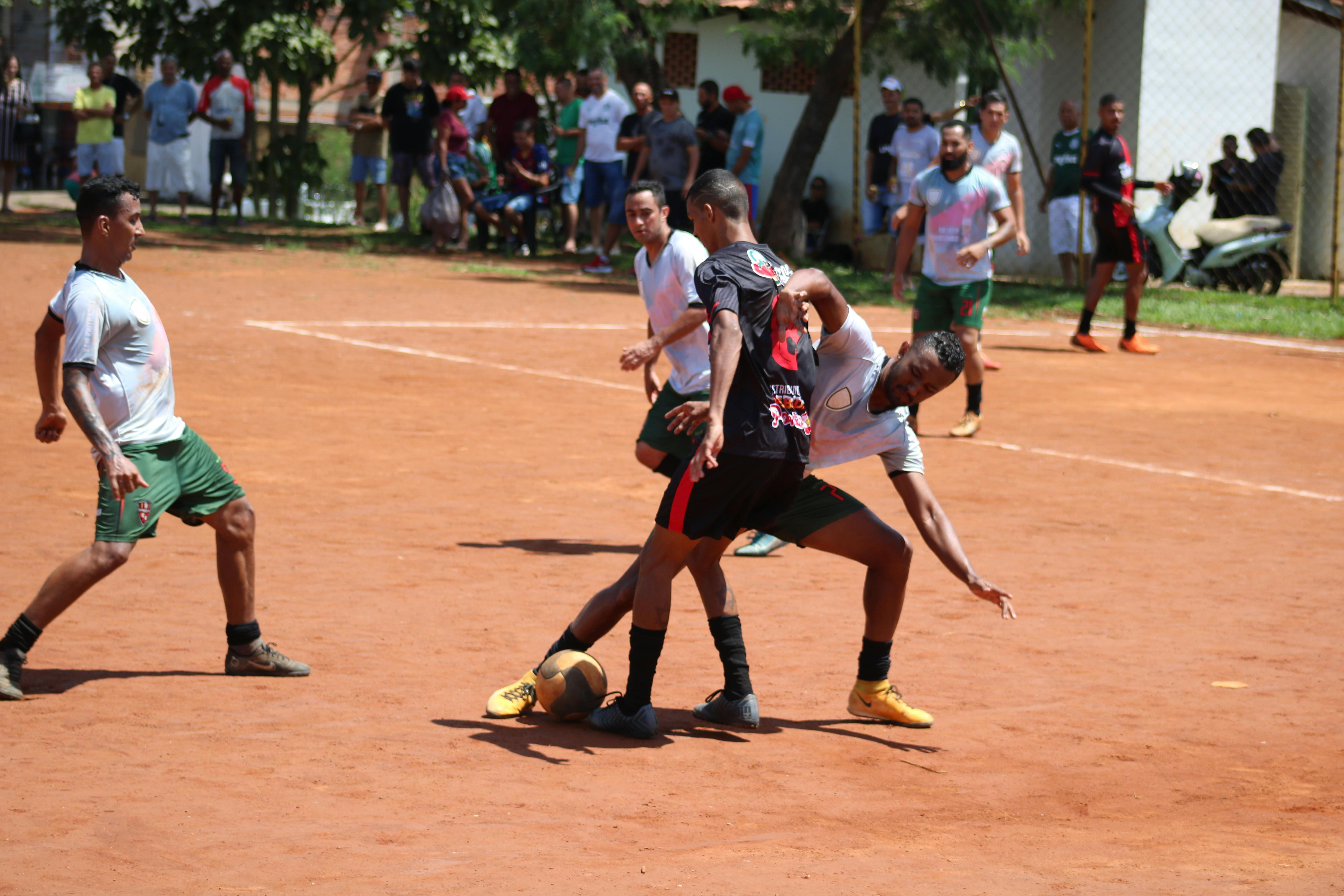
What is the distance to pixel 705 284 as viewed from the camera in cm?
498

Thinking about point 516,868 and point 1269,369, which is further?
point 1269,369

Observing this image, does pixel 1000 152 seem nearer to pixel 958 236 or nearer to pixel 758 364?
pixel 958 236

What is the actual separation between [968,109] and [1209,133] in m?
4.18

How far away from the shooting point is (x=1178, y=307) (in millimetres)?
19750

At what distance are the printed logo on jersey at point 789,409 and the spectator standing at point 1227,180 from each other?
739 inches

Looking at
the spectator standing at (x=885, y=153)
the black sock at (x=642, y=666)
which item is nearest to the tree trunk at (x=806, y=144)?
the spectator standing at (x=885, y=153)

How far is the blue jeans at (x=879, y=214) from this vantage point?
22.2 m

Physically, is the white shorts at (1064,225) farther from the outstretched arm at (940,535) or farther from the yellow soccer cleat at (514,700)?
the yellow soccer cleat at (514,700)

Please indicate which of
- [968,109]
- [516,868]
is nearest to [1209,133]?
[968,109]

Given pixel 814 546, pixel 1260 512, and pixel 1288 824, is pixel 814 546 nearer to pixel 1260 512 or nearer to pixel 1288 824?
pixel 1288 824

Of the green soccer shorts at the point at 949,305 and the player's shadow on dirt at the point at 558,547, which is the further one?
the green soccer shorts at the point at 949,305

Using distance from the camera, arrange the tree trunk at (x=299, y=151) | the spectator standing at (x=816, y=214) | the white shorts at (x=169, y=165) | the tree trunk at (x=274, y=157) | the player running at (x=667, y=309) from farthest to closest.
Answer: the tree trunk at (x=274, y=157)
the tree trunk at (x=299, y=151)
the spectator standing at (x=816, y=214)
the white shorts at (x=169, y=165)
the player running at (x=667, y=309)

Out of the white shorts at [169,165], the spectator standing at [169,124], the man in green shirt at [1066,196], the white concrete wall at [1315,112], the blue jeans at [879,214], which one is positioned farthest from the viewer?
the white shorts at [169,165]

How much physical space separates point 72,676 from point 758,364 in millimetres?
2661
